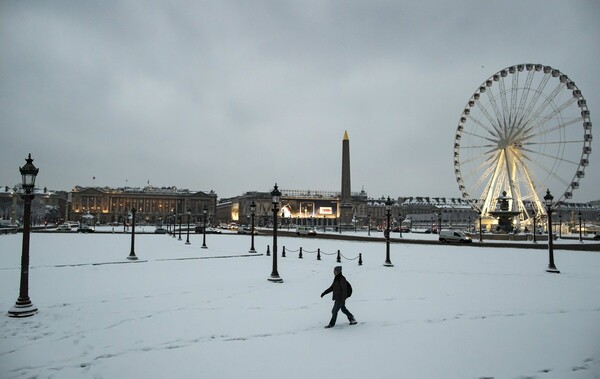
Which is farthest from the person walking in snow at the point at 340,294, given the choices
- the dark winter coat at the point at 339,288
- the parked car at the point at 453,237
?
the parked car at the point at 453,237

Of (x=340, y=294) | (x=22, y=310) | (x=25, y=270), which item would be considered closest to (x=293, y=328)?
(x=340, y=294)

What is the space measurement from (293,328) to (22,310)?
6852 mm

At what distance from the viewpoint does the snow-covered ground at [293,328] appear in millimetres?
7141

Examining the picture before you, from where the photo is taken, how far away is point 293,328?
9578 millimetres

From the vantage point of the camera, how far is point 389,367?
720 cm

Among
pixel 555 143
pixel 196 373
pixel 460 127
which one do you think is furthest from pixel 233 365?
pixel 460 127

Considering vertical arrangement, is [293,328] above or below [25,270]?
below

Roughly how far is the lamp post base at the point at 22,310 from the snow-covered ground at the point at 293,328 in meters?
0.18

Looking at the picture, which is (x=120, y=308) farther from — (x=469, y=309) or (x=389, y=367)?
(x=469, y=309)

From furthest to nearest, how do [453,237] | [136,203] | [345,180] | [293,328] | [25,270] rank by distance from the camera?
[136,203] < [345,180] < [453,237] < [25,270] < [293,328]

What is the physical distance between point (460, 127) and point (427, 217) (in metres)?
110

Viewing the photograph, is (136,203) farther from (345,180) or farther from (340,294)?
(340,294)

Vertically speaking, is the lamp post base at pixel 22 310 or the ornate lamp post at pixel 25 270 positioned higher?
the ornate lamp post at pixel 25 270

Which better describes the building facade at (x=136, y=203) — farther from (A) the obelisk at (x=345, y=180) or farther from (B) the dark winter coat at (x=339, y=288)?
(B) the dark winter coat at (x=339, y=288)
